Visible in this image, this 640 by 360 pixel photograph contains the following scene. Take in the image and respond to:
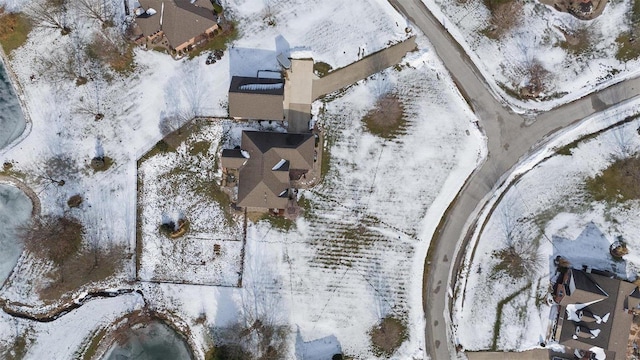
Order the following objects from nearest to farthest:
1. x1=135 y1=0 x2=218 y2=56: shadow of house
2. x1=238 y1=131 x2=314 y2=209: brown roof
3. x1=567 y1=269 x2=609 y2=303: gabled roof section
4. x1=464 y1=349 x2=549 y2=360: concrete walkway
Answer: x1=567 y1=269 x2=609 y2=303: gabled roof section → x1=238 y1=131 x2=314 y2=209: brown roof → x1=135 y1=0 x2=218 y2=56: shadow of house → x1=464 y1=349 x2=549 y2=360: concrete walkway

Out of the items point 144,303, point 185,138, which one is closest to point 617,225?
point 185,138

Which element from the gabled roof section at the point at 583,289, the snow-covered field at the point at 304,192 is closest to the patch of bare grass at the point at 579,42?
the snow-covered field at the point at 304,192

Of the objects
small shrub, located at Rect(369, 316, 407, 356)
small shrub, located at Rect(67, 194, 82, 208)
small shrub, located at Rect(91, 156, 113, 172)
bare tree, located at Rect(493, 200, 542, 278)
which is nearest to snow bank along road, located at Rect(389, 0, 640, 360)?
small shrub, located at Rect(369, 316, 407, 356)

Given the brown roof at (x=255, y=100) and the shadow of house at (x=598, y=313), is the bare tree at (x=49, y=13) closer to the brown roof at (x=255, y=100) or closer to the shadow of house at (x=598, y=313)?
the brown roof at (x=255, y=100)

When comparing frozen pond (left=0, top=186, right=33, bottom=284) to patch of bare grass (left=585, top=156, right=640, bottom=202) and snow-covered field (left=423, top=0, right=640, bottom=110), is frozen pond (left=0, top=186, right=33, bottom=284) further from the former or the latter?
patch of bare grass (left=585, top=156, right=640, bottom=202)

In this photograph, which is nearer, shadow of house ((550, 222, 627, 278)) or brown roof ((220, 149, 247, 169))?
brown roof ((220, 149, 247, 169))

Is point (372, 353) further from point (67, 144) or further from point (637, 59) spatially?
point (637, 59)

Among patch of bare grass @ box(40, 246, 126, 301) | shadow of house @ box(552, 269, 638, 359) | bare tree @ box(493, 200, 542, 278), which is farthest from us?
patch of bare grass @ box(40, 246, 126, 301)
